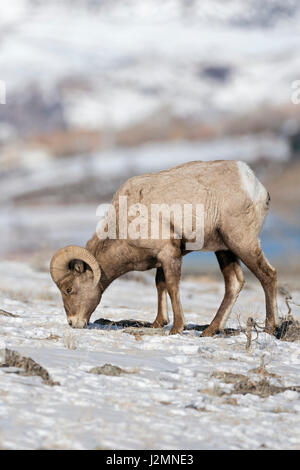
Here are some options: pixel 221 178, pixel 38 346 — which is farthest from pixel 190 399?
pixel 221 178

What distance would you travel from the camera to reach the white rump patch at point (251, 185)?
1020 centimetres

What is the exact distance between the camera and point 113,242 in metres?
10.5

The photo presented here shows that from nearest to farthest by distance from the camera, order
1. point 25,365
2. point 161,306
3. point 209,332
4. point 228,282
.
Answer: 1. point 25,365
2. point 209,332
3. point 228,282
4. point 161,306

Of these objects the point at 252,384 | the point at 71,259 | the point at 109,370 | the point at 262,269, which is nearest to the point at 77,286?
the point at 71,259

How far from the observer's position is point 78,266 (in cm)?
1030

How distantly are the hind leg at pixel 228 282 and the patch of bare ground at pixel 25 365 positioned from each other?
4000 millimetres

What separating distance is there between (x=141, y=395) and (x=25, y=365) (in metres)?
1.19

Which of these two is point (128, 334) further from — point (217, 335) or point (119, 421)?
point (119, 421)

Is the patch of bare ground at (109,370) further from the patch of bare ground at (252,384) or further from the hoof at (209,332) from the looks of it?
the hoof at (209,332)

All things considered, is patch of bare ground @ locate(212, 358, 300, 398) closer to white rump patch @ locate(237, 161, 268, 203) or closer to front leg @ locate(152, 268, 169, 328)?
white rump patch @ locate(237, 161, 268, 203)

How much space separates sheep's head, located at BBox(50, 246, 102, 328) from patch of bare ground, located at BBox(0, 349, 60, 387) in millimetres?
3146

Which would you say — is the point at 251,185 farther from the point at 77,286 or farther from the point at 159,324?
the point at 77,286

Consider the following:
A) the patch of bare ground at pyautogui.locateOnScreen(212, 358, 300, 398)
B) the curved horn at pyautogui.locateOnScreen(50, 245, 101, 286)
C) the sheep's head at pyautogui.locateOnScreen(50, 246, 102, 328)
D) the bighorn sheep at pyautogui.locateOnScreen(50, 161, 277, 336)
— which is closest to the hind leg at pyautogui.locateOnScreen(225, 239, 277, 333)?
the bighorn sheep at pyautogui.locateOnScreen(50, 161, 277, 336)

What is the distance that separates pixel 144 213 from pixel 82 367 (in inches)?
133
